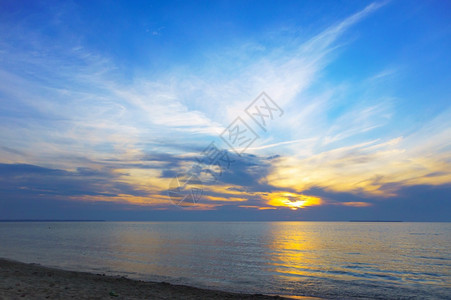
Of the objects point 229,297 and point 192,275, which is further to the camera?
point 192,275

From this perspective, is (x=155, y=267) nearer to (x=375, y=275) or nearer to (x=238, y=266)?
(x=238, y=266)

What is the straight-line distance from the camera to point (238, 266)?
38562mm

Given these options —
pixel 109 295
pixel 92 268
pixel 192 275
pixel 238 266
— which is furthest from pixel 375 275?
pixel 92 268

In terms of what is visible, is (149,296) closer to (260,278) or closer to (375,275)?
(260,278)

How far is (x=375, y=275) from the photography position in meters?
33.5

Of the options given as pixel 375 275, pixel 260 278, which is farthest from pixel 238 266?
pixel 375 275

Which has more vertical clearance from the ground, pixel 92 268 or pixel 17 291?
pixel 17 291

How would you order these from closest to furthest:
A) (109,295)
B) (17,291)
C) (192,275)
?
(17,291)
(109,295)
(192,275)

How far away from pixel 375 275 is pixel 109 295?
28.9 meters

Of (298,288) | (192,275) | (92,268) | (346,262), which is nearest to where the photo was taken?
(298,288)

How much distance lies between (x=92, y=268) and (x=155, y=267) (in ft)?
23.9

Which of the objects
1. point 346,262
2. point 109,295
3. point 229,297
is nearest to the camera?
point 109,295

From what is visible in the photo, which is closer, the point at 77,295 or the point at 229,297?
the point at 77,295

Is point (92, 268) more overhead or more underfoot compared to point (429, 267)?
more underfoot
